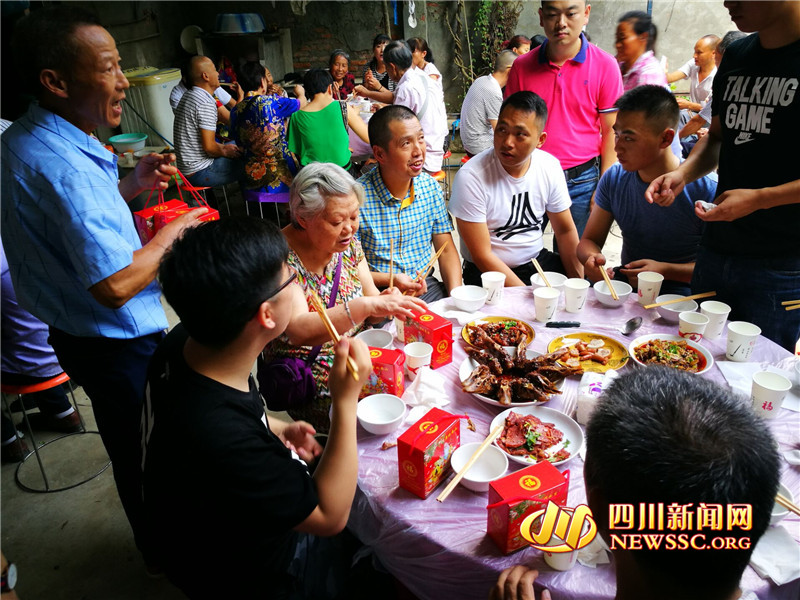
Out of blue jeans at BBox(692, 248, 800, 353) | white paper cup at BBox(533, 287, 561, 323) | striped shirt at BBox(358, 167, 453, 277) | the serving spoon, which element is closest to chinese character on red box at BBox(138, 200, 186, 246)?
striped shirt at BBox(358, 167, 453, 277)

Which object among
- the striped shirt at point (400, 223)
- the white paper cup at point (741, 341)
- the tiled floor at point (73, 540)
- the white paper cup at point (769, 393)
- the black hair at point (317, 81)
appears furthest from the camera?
the black hair at point (317, 81)

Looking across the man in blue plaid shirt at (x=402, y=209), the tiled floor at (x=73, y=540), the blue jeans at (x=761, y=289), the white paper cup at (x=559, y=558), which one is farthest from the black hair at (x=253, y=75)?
the white paper cup at (x=559, y=558)

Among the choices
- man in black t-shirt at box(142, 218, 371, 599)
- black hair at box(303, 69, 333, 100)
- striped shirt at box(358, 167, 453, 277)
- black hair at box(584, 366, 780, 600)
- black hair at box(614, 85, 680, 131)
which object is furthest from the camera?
black hair at box(303, 69, 333, 100)

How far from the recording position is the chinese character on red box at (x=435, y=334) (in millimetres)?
1937

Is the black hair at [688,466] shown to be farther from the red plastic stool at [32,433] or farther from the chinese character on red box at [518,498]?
the red plastic stool at [32,433]

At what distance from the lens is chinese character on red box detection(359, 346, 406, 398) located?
1749 mm

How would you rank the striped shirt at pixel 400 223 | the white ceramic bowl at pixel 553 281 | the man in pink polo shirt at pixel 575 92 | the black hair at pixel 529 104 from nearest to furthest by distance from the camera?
the white ceramic bowl at pixel 553 281 < the black hair at pixel 529 104 < the striped shirt at pixel 400 223 < the man in pink polo shirt at pixel 575 92

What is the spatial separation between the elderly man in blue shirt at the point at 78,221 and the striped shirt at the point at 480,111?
392 cm

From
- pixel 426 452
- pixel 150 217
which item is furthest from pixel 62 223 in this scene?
pixel 426 452

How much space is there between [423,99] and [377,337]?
3.86 metres

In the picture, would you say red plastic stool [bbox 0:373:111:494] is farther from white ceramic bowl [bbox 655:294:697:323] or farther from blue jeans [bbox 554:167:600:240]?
blue jeans [bbox 554:167:600:240]

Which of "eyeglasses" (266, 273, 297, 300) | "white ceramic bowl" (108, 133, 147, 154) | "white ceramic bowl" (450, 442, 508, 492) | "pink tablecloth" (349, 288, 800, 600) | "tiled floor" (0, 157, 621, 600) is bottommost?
"tiled floor" (0, 157, 621, 600)

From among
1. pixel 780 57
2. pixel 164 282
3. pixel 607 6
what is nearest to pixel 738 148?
pixel 780 57

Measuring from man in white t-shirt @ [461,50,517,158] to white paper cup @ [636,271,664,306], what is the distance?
328cm
